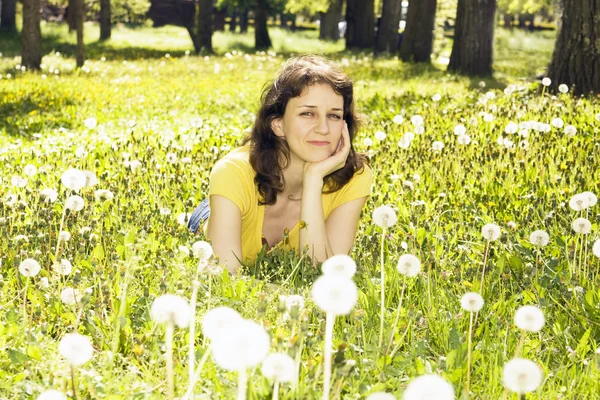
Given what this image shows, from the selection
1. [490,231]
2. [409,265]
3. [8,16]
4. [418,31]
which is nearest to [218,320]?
[409,265]

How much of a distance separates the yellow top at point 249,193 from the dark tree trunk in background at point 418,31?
1633 centimetres

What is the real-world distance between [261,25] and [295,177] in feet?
85.6

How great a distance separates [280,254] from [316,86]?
92cm

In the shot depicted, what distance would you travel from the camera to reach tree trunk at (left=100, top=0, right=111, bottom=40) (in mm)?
28844

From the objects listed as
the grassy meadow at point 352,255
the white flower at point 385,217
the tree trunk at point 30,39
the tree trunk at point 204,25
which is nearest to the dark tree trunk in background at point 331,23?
the tree trunk at point 204,25

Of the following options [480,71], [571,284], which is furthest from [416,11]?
[571,284]

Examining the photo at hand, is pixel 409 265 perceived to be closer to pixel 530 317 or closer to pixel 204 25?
pixel 530 317

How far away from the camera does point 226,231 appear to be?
416 cm

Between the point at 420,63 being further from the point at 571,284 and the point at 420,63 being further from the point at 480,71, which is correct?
the point at 571,284

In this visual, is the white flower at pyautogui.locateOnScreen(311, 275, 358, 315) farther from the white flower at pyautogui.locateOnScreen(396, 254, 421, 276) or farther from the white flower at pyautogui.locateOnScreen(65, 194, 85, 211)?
the white flower at pyautogui.locateOnScreen(65, 194, 85, 211)

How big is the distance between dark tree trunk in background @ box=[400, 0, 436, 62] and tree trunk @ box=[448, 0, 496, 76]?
3440mm

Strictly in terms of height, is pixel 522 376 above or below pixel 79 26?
below

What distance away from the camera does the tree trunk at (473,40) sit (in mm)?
16688

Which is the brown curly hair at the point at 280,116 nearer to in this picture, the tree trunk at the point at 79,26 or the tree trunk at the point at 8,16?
the tree trunk at the point at 79,26
